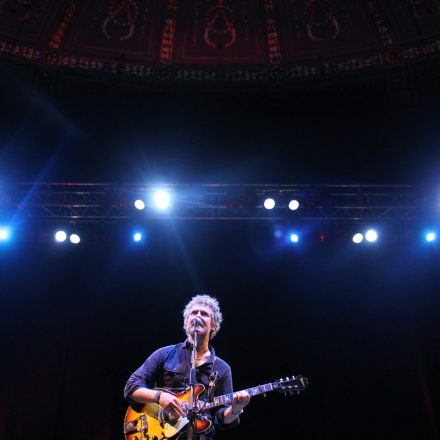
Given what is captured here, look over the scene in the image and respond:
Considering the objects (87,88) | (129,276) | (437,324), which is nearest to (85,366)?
(129,276)

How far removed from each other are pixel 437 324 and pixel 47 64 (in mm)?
7783

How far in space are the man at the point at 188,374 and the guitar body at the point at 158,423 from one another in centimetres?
7

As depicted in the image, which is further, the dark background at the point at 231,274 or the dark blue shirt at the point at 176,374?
the dark background at the point at 231,274

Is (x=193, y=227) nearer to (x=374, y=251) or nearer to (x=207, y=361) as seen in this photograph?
(x=374, y=251)

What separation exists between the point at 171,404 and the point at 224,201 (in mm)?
4384

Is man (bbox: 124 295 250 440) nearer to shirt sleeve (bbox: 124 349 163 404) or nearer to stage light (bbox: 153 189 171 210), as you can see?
shirt sleeve (bbox: 124 349 163 404)

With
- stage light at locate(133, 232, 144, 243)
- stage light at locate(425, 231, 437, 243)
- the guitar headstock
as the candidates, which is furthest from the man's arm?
stage light at locate(425, 231, 437, 243)

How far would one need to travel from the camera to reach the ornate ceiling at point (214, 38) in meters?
6.85

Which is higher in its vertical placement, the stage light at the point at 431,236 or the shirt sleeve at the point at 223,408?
the stage light at the point at 431,236

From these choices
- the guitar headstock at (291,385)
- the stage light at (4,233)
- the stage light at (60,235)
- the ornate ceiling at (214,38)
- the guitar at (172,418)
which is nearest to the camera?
the guitar at (172,418)

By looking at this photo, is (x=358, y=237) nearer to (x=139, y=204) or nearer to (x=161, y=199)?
(x=161, y=199)

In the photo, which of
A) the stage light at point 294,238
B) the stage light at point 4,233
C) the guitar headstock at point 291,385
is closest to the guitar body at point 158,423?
the guitar headstock at point 291,385

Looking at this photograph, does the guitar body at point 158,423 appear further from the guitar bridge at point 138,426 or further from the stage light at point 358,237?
the stage light at point 358,237

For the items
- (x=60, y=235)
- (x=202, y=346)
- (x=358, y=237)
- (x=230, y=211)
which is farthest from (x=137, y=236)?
(x=202, y=346)
